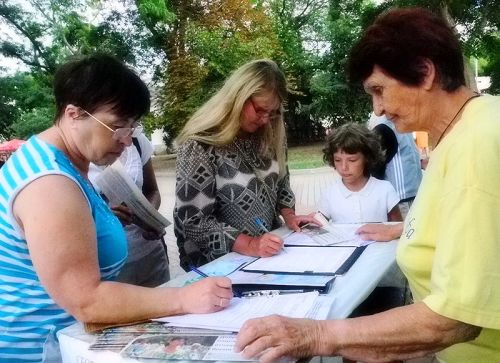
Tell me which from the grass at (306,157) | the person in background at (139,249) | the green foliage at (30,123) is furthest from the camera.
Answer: the green foliage at (30,123)

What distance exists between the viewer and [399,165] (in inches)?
142

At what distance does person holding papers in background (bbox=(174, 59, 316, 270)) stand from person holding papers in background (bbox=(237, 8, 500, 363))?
76 centimetres

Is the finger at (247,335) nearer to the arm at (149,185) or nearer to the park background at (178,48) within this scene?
the arm at (149,185)

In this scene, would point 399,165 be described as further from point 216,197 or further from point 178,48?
point 178,48

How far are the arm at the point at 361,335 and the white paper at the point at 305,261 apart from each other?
1.54ft

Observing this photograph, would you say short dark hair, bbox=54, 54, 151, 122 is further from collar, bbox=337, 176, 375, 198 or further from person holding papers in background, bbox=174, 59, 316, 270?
collar, bbox=337, 176, 375, 198

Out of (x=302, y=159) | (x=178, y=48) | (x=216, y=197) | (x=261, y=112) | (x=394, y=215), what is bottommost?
(x=302, y=159)

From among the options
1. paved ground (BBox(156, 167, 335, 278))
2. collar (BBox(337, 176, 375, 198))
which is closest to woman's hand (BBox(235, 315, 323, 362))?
collar (BBox(337, 176, 375, 198))

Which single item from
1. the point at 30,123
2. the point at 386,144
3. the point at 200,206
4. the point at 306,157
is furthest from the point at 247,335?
the point at 30,123

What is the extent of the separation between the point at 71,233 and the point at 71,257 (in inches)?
2.3

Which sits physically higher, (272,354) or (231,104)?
(231,104)

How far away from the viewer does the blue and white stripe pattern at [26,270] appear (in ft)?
4.12

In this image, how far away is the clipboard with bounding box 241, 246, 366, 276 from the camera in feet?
5.45

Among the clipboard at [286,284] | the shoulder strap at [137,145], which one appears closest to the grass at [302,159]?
the shoulder strap at [137,145]
